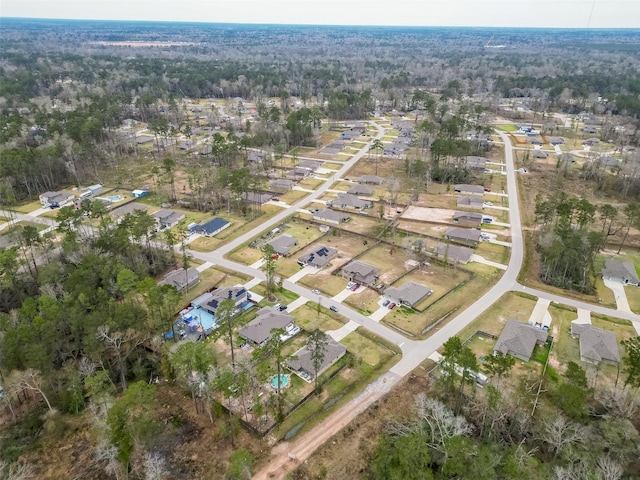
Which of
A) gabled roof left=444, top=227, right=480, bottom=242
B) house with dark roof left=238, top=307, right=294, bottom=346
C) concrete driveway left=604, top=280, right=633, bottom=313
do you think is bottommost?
concrete driveway left=604, top=280, right=633, bottom=313

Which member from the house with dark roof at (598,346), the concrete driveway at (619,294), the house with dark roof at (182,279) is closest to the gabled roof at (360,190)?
the house with dark roof at (182,279)

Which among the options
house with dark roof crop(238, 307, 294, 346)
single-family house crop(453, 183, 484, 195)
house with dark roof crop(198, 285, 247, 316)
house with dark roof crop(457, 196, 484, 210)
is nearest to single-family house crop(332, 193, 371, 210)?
house with dark roof crop(457, 196, 484, 210)

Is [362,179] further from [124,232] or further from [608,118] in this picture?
[608,118]

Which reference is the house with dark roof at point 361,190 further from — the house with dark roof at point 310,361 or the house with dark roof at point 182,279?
the house with dark roof at point 310,361

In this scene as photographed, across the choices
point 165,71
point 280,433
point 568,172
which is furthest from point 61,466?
point 165,71

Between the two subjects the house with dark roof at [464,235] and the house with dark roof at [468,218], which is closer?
the house with dark roof at [464,235]

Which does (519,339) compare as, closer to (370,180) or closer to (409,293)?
(409,293)

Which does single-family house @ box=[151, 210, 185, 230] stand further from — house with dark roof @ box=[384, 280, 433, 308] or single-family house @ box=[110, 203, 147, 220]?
house with dark roof @ box=[384, 280, 433, 308]
